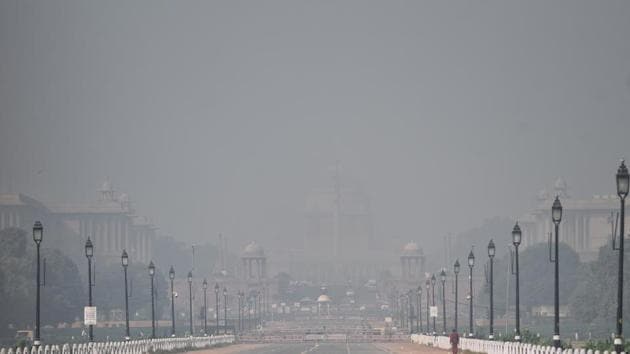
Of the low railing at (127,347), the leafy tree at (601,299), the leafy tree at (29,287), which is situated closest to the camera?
the low railing at (127,347)

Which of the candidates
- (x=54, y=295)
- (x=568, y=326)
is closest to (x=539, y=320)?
(x=568, y=326)

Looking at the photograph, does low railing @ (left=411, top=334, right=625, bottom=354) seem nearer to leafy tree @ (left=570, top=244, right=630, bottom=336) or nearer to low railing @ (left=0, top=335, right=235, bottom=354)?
low railing @ (left=0, top=335, right=235, bottom=354)

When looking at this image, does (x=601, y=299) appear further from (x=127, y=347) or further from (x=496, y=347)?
(x=127, y=347)

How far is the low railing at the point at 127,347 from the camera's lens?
66594mm

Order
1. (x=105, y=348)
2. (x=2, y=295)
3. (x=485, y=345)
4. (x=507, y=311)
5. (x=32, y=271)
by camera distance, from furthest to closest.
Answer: (x=507, y=311)
(x=32, y=271)
(x=2, y=295)
(x=485, y=345)
(x=105, y=348)

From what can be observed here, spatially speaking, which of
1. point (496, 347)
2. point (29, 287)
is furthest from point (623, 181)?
point (29, 287)

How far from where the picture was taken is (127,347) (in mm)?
81312

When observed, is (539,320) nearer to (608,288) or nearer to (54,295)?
(608,288)

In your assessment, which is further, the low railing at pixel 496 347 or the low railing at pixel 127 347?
the low railing at pixel 127 347

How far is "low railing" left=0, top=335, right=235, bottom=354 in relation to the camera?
218 feet

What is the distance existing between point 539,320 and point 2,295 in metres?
58.2

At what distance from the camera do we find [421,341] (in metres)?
122

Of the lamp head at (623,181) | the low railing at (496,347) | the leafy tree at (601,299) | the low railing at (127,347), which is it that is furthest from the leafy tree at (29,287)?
the lamp head at (623,181)

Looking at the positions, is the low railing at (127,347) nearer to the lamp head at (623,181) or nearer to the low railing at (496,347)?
the low railing at (496,347)
